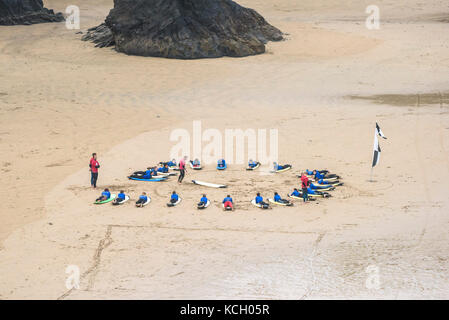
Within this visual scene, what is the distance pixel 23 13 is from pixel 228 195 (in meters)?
32.4

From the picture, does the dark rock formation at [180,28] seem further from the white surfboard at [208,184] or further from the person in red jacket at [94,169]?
the person in red jacket at [94,169]

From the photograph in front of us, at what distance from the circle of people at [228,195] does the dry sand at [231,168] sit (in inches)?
13.7

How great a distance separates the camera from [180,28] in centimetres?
3512

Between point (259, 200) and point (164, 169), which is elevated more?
point (164, 169)

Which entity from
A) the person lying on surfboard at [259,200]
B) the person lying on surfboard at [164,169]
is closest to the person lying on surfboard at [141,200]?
the person lying on surfboard at [164,169]

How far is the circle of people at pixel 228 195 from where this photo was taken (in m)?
17.6

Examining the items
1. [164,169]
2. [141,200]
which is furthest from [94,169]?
[164,169]

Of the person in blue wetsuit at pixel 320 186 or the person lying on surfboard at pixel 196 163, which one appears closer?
the person in blue wetsuit at pixel 320 186

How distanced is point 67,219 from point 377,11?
4098 cm

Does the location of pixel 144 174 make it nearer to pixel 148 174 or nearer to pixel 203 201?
pixel 148 174

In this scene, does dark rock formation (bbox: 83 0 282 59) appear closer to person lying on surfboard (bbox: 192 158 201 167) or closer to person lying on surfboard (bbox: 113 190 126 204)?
person lying on surfboard (bbox: 192 158 201 167)

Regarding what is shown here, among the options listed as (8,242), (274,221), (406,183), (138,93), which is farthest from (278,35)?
(8,242)

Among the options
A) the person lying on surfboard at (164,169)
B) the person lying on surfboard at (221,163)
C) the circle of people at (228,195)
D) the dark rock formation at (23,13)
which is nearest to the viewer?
the circle of people at (228,195)

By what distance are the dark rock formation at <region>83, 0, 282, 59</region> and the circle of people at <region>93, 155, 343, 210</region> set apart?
1549 cm
